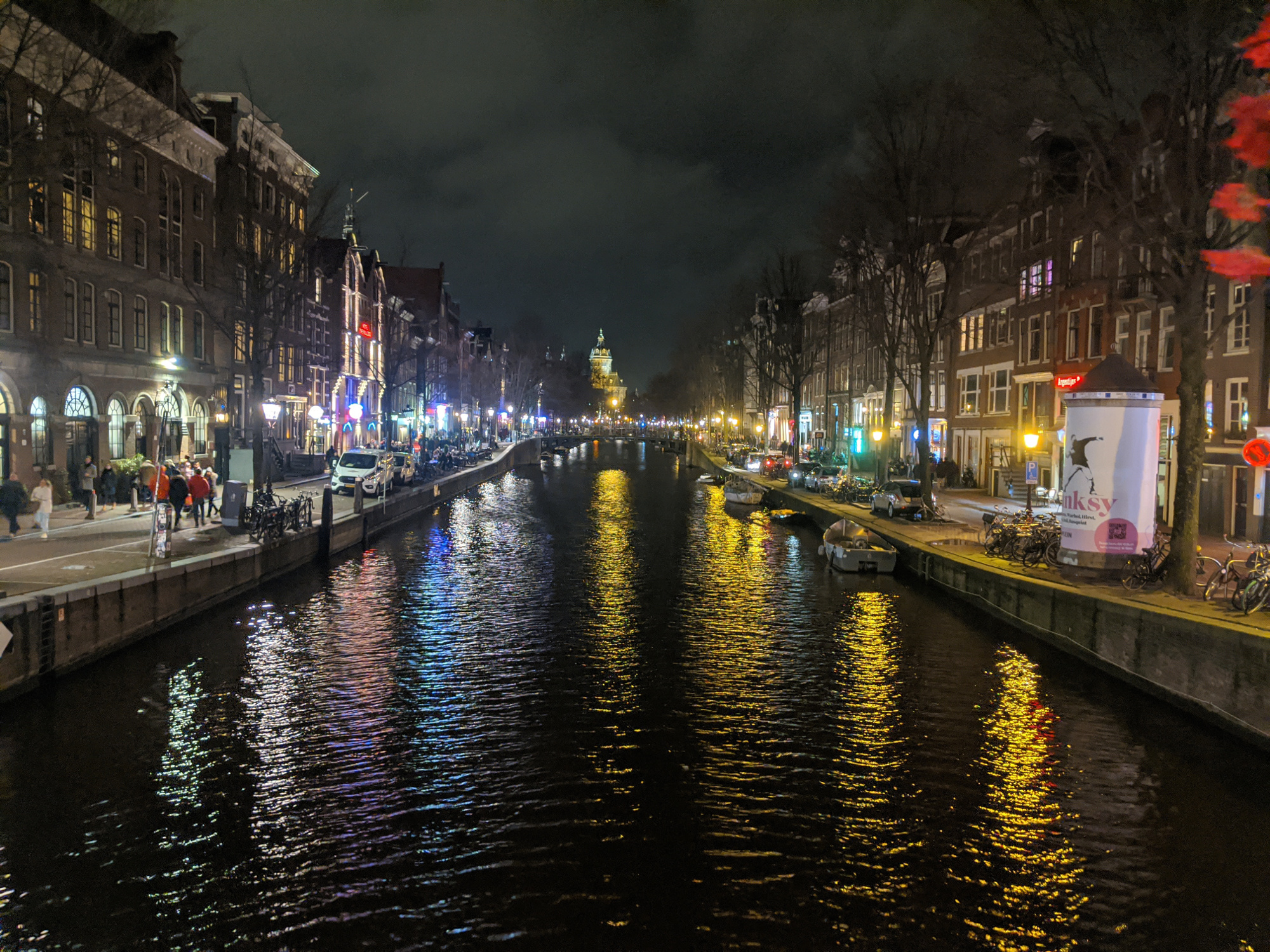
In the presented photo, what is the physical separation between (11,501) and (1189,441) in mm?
27867

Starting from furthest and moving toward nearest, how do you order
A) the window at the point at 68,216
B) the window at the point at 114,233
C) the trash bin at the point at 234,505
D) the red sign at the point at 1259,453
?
1. the window at the point at 114,233
2. the window at the point at 68,216
3. the trash bin at the point at 234,505
4. the red sign at the point at 1259,453

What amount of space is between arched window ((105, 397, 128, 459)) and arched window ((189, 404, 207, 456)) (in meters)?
6.60

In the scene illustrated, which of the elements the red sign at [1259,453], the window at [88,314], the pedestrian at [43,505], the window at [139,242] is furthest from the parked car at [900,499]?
the window at [139,242]

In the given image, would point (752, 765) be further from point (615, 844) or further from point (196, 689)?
point (196, 689)

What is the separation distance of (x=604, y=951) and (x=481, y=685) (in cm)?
850

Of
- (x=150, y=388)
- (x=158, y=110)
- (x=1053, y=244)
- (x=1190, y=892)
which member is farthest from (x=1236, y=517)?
(x=150, y=388)

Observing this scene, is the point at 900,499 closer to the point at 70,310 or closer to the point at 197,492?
the point at 197,492

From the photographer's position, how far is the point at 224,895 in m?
9.54

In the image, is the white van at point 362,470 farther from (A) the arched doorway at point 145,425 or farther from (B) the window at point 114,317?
(B) the window at point 114,317

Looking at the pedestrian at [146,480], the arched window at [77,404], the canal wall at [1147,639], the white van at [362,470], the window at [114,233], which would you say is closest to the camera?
the canal wall at [1147,639]

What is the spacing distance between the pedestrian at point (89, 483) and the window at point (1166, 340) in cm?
3544

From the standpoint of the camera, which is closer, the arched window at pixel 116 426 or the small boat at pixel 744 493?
the arched window at pixel 116 426

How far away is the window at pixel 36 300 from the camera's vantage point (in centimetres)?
3312

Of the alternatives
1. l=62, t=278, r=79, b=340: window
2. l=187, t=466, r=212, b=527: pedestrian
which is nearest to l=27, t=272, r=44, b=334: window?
l=62, t=278, r=79, b=340: window
